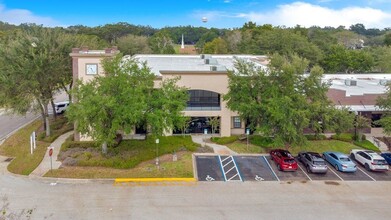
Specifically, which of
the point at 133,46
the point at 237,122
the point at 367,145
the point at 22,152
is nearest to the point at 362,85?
the point at 367,145

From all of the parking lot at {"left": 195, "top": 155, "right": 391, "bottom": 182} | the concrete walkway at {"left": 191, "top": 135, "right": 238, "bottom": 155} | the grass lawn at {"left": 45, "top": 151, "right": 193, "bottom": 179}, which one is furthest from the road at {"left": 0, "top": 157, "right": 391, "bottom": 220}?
the concrete walkway at {"left": 191, "top": 135, "right": 238, "bottom": 155}

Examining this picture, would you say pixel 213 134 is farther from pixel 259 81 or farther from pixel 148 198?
pixel 148 198

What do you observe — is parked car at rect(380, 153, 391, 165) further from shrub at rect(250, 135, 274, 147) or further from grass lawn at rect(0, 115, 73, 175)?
grass lawn at rect(0, 115, 73, 175)

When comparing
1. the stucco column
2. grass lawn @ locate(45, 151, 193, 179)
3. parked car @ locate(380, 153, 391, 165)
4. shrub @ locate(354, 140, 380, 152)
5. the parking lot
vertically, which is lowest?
the parking lot

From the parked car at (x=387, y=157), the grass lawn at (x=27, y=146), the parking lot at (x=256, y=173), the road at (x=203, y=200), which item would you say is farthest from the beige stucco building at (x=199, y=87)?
the parked car at (x=387, y=157)

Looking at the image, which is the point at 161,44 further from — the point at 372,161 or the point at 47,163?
the point at 372,161

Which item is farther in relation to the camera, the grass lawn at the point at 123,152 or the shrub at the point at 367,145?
the shrub at the point at 367,145

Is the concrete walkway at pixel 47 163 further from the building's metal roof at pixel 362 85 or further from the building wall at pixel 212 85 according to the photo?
the building's metal roof at pixel 362 85
